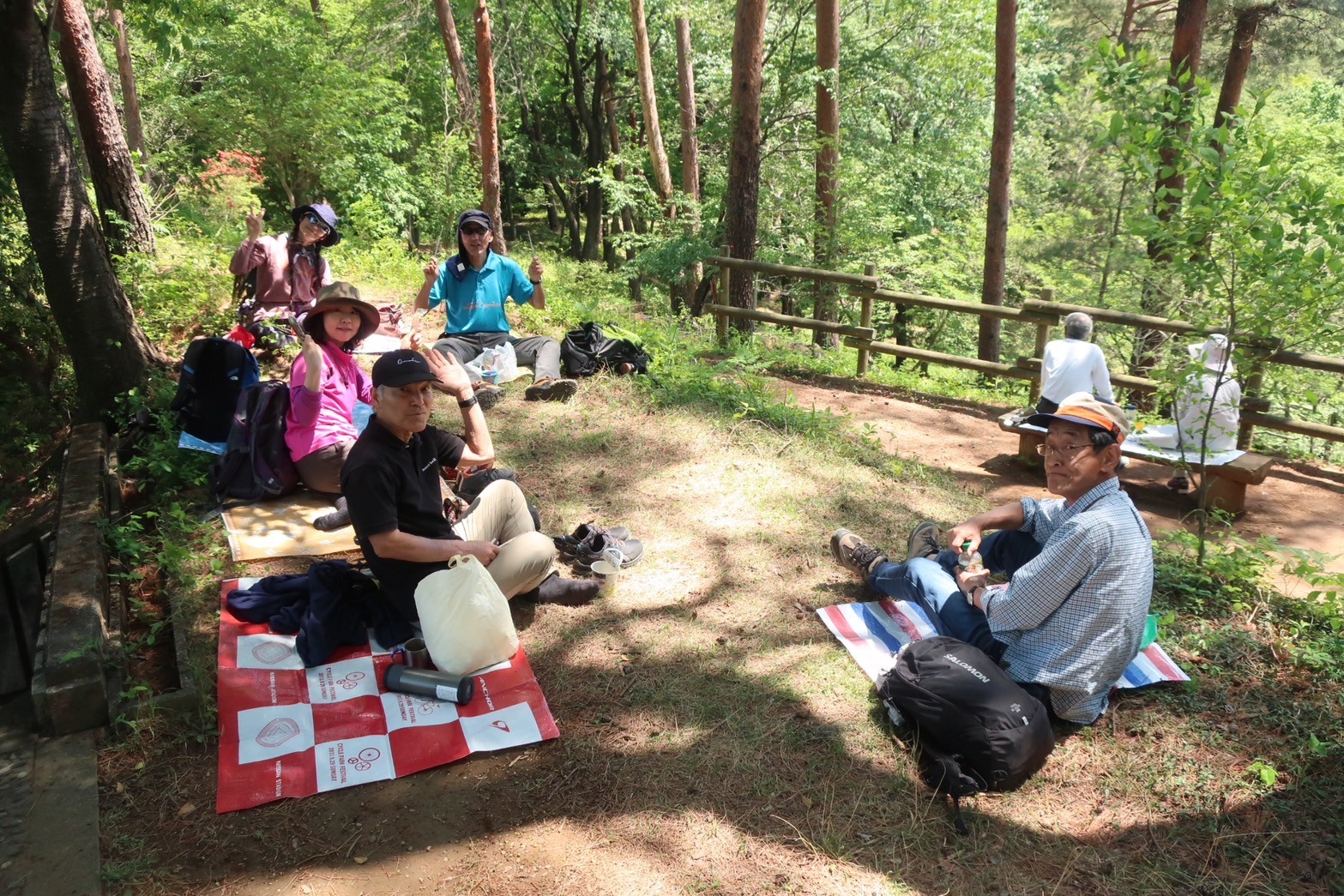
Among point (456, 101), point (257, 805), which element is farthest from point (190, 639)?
point (456, 101)

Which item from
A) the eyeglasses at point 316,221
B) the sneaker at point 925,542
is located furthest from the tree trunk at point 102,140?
the sneaker at point 925,542

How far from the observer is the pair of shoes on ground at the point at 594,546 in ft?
15.0

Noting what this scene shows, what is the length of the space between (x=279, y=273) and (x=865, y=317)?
587cm

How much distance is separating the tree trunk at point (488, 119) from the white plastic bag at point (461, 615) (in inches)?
285

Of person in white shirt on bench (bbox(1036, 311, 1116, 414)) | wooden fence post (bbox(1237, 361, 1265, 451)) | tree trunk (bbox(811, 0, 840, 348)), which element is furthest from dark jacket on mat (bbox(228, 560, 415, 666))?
tree trunk (bbox(811, 0, 840, 348))

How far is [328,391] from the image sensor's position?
4.91 m

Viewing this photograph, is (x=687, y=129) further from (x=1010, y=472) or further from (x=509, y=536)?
(x=509, y=536)

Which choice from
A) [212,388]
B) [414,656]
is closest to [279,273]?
[212,388]

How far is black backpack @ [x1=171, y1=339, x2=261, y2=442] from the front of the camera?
206 inches

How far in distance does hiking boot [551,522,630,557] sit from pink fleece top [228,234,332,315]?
3.55 meters

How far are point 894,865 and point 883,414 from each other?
20.0 feet

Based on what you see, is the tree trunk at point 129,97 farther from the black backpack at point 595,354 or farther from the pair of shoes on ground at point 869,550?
the pair of shoes on ground at point 869,550

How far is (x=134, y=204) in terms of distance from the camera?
8.20 m

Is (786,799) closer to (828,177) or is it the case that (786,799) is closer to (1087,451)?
(1087,451)
